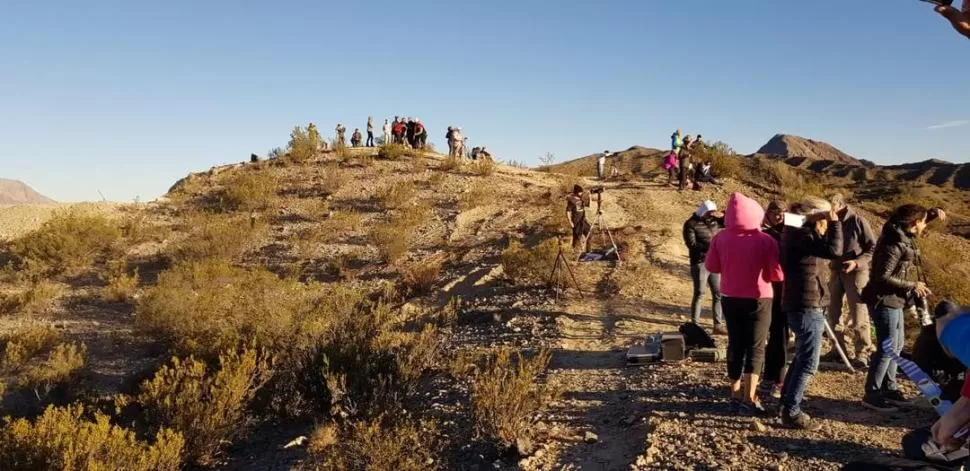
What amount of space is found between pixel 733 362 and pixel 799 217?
1.28 meters

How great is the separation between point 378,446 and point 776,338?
339 cm

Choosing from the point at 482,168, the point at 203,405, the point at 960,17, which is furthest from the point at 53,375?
the point at 482,168

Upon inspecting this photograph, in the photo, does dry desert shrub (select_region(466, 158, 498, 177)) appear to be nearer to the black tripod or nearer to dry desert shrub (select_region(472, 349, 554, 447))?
the black tripod

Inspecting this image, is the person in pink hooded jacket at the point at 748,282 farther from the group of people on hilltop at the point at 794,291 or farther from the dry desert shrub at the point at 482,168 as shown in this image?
the dry desert shrub at the point at 482,168

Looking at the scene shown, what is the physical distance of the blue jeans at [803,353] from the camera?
4.52m

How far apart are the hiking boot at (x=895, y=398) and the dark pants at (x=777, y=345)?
0.79m

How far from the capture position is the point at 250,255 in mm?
16438

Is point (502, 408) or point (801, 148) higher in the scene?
point (801, 148)

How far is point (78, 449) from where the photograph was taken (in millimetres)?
4621

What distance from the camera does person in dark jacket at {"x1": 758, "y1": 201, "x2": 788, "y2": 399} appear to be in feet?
17.0

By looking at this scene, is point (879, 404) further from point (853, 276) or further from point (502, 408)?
point (502, 408)

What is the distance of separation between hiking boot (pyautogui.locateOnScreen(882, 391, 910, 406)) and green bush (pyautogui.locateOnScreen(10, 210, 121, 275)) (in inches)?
677

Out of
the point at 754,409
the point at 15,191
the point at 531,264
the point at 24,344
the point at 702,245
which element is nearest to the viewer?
the point at 754,409

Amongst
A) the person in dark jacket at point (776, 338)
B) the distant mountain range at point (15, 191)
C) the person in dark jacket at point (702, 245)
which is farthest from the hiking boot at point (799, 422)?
the distant mountain range at point (15, 191)
